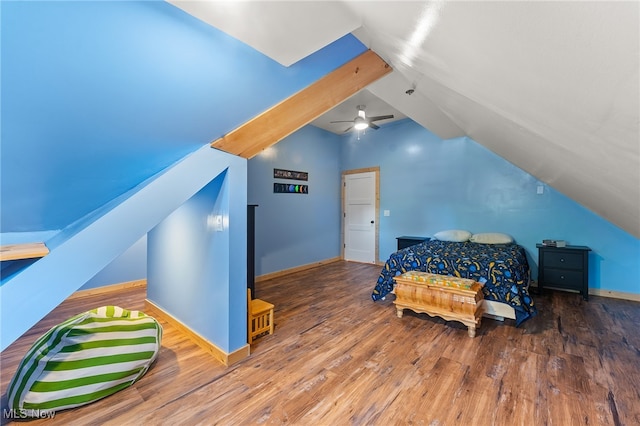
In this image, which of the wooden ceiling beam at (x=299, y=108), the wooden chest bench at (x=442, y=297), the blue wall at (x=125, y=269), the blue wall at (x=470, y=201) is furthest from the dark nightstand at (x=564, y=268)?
the blue wall at (x=125, y=269)

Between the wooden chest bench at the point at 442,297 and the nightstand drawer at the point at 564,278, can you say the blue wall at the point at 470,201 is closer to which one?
the nightstand drawer at the point at 564,278

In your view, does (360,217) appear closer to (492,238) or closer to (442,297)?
(492,238)

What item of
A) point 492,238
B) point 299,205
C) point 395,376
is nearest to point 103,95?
point 395,376

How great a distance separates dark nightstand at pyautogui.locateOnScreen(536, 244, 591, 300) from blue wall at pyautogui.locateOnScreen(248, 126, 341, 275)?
3.75m

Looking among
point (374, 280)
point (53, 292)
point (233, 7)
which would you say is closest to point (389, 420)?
point (53, 292)

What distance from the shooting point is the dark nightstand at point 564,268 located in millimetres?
3375

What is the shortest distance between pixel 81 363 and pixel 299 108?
2395mm

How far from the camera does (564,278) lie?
3.49 m

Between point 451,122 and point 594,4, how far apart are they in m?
3.55

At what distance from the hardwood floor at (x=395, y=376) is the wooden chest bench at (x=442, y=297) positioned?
0.16 meters

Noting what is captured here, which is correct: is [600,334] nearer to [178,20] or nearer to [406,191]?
[406,191]

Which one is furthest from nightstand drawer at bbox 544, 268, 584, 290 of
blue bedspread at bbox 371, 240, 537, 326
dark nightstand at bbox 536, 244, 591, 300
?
blue bedspread at bbox 371, 240, 537, 326

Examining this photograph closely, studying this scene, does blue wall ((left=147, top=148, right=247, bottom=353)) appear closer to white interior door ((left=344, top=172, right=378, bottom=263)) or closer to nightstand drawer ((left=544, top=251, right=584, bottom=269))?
white interior door ((left=344, top=172, right=378, bottom=263))

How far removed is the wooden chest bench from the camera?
2496 millimetres
